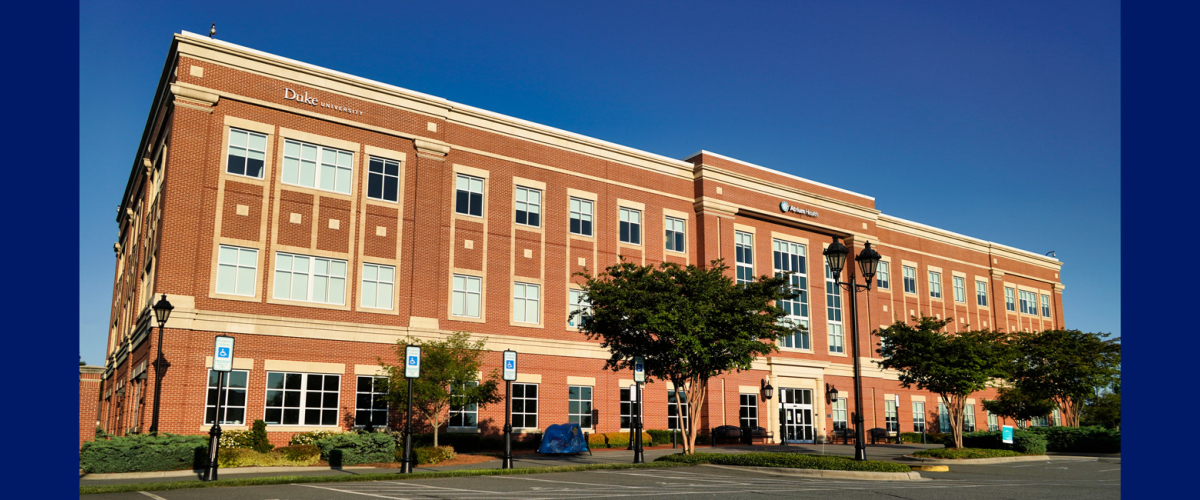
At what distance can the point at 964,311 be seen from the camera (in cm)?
6538

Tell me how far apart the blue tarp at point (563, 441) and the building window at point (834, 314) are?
25243 mm

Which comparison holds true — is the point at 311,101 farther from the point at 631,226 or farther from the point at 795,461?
the point at 795,461

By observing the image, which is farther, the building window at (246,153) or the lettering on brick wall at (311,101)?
the lettering on brick wall at (311,101)

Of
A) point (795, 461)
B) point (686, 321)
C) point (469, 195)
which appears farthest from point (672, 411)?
point (795, 461)

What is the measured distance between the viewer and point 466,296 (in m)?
37.1

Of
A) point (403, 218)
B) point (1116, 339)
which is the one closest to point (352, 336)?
point (403, 218)

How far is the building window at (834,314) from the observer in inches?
2078

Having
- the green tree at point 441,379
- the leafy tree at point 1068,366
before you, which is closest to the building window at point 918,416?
the leafy tree at point 1068,366

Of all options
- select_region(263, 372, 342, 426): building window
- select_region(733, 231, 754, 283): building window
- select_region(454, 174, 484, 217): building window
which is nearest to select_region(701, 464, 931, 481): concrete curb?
select_region(263, 372, 342, 426): building window

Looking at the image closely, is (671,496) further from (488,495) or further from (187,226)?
(187,226)

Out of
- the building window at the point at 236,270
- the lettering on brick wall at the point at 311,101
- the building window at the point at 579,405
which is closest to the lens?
the building window at the point at 236,270

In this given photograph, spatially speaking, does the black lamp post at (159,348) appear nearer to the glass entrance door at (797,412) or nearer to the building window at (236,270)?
the building window at (236,270)

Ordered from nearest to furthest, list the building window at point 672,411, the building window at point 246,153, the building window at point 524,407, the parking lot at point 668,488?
the parking lot at point 668,488
the building window at point 246,153
the building window at point 524,407
the building window at point 672,411

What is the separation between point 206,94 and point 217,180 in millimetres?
3237
